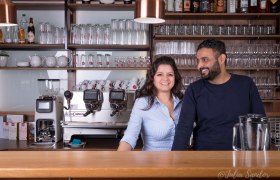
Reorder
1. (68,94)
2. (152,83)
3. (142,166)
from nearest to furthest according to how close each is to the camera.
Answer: (142,166), (152,83), (68,94)

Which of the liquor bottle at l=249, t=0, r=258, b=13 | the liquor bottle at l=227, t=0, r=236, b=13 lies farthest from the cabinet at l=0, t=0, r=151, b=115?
the liquor bottle at l=249, t=0, r=258, b=13

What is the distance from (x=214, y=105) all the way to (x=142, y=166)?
44.2 inches

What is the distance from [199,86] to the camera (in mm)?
2611

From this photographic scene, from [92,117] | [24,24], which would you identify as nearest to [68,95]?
[92,117]

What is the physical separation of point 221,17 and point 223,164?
3707mm

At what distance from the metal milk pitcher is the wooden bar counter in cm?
5

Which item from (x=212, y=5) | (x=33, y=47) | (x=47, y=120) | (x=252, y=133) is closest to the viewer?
(x=252, y=133)

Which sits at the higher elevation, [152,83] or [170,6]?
[170,6]

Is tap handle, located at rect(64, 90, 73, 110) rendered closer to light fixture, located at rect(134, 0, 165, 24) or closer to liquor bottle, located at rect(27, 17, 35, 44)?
liquor bottle, located at rect(27, 17, 35, 44)

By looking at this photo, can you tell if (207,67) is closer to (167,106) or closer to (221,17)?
(167,106)

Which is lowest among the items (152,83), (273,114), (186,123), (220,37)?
(273,114)

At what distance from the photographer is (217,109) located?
253 cm

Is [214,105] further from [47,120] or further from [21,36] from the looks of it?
[21,36]

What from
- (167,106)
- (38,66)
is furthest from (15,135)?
(167,106)
